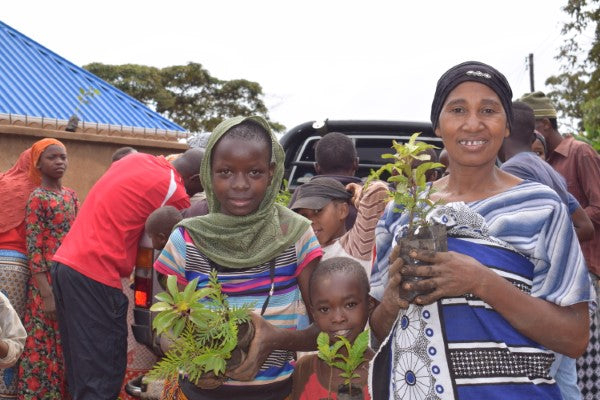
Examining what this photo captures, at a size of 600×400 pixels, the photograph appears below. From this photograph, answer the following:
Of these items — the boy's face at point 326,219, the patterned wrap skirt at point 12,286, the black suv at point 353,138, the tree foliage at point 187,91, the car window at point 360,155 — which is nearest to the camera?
the boy's face at point 326,219

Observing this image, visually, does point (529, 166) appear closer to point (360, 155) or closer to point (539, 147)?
point (539, 147)

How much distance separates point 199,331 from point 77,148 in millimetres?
10460

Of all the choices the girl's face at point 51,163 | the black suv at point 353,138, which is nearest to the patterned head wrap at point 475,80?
the black suv at point 353,138

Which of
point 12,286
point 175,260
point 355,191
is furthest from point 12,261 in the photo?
point 175,260

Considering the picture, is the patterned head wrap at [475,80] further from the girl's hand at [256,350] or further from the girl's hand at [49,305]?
the girl's hand at [49,305]

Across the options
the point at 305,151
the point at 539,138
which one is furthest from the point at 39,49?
the point at 539,138

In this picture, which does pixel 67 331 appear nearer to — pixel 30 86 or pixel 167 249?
pixel 167 249

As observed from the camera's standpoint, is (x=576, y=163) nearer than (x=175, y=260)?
No

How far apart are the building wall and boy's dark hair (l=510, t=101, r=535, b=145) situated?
9041mm

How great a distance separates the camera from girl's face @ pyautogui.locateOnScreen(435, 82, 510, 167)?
218cm

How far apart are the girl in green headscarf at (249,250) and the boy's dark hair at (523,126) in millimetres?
1675

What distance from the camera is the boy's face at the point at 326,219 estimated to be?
12.6ft

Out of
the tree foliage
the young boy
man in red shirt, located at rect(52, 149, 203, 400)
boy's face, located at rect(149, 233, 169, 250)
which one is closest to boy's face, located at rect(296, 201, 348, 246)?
the young boy

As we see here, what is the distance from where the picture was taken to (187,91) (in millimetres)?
37500
